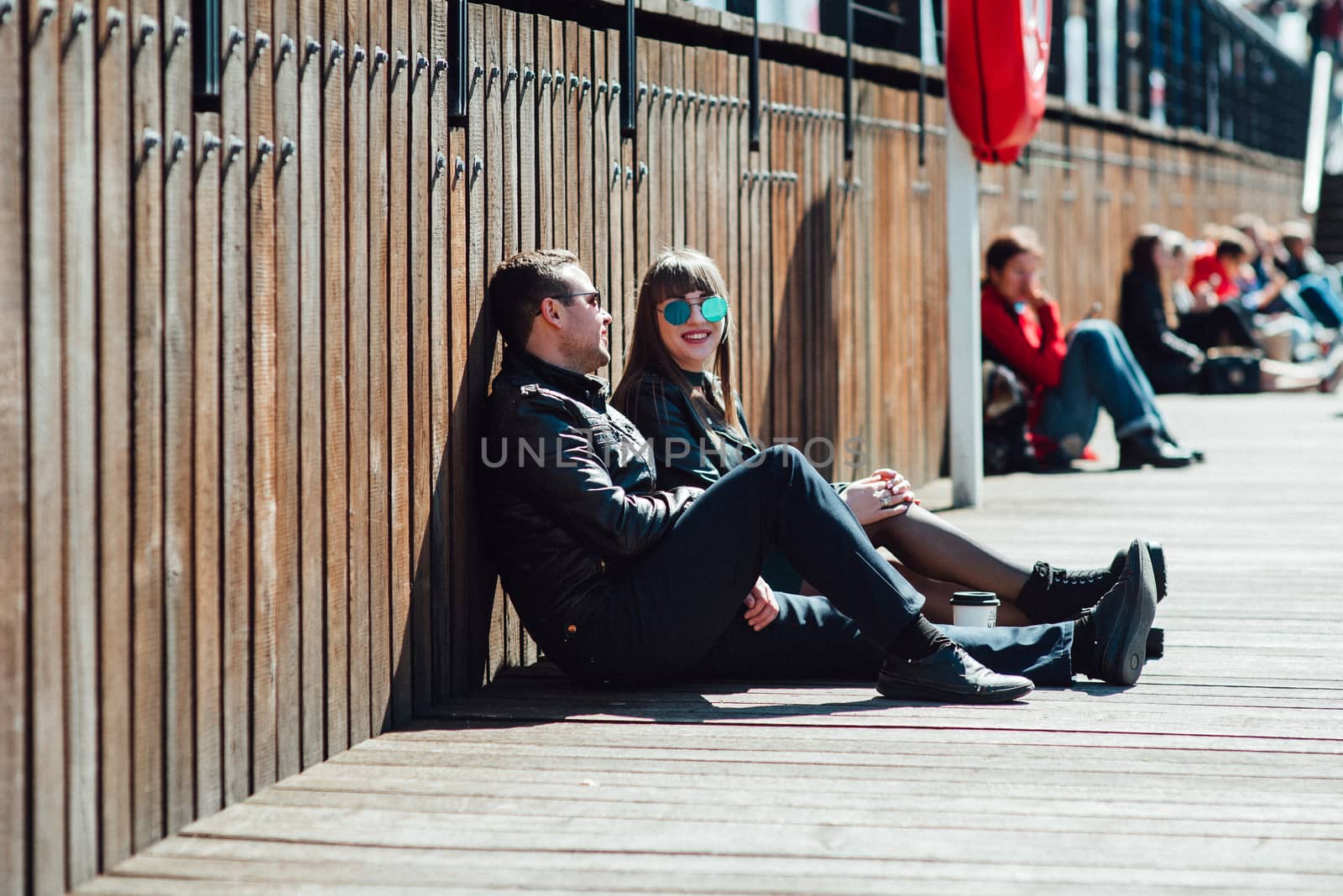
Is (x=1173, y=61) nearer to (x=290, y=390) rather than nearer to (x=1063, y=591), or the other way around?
(x=1063, y=591)

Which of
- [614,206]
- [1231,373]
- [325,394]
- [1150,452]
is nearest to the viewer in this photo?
[325,394]

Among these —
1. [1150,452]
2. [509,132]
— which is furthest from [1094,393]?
[509,132]

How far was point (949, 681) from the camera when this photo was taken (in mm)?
4523

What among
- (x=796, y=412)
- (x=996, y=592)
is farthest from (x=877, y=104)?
(x=996, y=592)

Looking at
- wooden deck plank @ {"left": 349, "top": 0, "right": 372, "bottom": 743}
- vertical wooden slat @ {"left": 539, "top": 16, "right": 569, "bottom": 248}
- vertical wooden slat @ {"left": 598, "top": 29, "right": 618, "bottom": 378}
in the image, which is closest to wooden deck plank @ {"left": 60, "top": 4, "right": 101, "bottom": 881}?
wooden deck plank @ {"left": 349, "top": 0, "right": 372, "bottom": 743}

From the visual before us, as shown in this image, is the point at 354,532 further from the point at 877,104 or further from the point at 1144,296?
the point at 1144,296

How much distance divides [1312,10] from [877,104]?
2296cm

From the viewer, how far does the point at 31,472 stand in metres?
2.95

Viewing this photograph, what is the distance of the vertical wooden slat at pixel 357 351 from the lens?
412 centimetres

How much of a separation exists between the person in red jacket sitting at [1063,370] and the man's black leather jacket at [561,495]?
5.29m

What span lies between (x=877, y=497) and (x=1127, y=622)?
747 mm

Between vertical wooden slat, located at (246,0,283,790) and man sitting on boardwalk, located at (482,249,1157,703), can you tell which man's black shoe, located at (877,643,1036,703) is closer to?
man sitting on boardwalk, located at (482,249,1157,703)

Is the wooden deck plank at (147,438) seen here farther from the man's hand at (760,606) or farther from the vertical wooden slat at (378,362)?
the man's hand at (760,606)

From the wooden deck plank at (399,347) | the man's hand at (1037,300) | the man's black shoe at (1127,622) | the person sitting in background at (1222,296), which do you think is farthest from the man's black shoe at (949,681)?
the person sitting in background at (1222,296)
